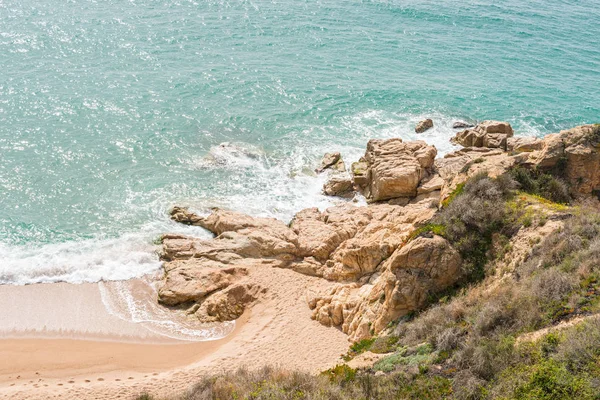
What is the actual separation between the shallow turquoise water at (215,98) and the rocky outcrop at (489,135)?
2797mm

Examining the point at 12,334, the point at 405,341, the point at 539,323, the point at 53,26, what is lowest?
the point at 12,334

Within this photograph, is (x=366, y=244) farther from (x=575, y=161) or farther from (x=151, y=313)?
(x=151, y=313)

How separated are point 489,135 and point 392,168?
8623 millimetres

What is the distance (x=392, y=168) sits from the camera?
94.0 ft

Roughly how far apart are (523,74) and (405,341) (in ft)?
136

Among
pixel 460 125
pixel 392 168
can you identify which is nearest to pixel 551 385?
pixel 392 168

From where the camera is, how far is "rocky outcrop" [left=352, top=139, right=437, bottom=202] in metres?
27.9

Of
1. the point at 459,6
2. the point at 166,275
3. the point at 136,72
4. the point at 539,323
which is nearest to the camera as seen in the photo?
the point at 539,323

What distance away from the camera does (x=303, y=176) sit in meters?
32.8

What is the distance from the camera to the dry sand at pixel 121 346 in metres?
17.8

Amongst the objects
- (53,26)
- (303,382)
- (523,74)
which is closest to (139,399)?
(303,382)

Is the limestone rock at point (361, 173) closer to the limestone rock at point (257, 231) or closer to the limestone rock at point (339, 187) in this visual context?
the limestone rock at point (339, 187)

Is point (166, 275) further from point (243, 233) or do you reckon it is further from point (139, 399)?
point (139, 399)

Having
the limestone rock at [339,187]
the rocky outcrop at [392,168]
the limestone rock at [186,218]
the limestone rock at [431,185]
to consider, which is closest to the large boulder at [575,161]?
the limestone rock at [431,185]
